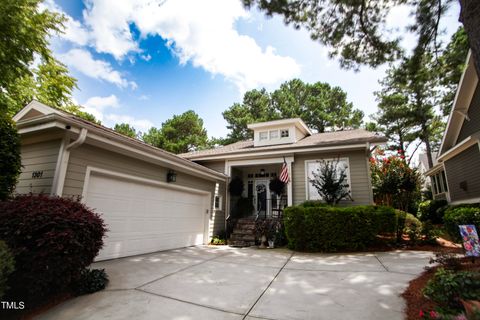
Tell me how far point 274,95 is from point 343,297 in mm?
24344

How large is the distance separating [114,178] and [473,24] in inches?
302

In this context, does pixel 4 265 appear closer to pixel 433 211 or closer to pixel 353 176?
pixel 353 176

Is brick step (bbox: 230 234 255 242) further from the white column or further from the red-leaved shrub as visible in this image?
the red-leaved shrub

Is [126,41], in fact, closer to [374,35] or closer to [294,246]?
[374,35]

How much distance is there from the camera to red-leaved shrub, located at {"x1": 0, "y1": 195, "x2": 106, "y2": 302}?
9.20 feet

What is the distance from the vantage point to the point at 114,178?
5738 mm

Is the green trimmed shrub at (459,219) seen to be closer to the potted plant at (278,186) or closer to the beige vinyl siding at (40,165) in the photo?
the potted plant at (278,186)

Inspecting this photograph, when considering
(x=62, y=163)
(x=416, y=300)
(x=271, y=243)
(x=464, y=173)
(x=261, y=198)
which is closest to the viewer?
(x=416, y=300)

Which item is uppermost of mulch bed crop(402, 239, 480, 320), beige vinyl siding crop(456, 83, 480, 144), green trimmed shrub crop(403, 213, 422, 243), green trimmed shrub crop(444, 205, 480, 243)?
beige vinyl siding crop(456, 83, 480, 144)

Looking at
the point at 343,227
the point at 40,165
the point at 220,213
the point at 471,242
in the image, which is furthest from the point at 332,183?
the point at 40,165

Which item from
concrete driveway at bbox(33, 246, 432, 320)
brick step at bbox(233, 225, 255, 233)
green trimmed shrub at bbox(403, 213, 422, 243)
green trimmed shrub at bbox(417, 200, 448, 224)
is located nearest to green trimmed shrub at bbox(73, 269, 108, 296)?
concrete driveway at bbox(33, 246, 432, 320)

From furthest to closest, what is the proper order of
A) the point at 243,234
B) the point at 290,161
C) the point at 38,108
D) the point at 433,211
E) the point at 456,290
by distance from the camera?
the point at 433,211, the point at 290,161, the point at 243,234, the point at 38,108, the point at 456,290

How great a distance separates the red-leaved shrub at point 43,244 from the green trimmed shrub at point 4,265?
0.52 feet

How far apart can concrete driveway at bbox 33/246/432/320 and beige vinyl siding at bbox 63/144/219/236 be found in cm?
184
